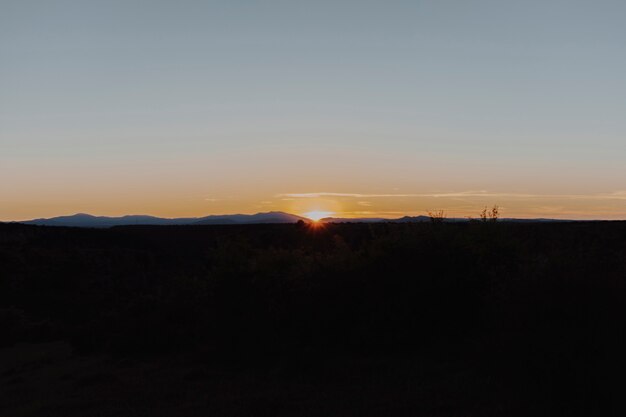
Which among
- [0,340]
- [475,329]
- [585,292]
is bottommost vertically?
[0,340]

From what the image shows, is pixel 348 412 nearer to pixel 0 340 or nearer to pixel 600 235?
pixel 0 340

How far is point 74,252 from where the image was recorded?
6178cm

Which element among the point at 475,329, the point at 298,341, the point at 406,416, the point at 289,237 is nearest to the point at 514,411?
the point at 406,416

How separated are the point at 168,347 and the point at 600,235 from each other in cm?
4978

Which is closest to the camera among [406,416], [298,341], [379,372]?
[406,416]

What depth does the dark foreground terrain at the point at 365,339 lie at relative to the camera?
10539 mm

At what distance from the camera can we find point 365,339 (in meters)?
18.2

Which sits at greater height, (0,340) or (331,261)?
(331,261)

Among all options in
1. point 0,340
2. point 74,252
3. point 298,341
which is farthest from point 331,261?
point 74,252

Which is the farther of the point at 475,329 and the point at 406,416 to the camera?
the point at 475,329

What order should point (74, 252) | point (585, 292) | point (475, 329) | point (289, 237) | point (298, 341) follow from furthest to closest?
point (289, 237), point (74, 252), point (298, 341), point (475, 329), point (585, 292)

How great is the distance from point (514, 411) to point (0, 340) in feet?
82.2

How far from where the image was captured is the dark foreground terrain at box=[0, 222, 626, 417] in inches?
415

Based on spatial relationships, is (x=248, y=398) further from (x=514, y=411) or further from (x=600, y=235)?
(x=600, y=235)
